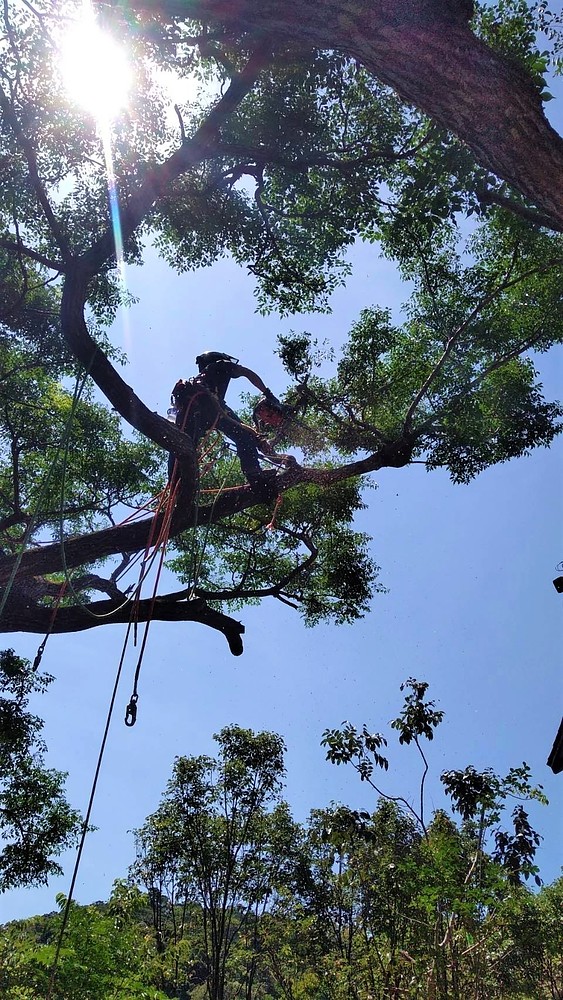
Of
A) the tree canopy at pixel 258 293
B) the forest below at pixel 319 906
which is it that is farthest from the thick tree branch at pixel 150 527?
the forest below at pixel 319 906

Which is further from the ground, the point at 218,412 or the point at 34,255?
the point at 34,255

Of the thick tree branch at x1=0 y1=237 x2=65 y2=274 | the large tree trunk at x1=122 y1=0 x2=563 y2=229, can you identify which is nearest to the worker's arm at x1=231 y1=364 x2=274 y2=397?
the thick tree branch at x1=0 y1=237 x2=65 y2=274

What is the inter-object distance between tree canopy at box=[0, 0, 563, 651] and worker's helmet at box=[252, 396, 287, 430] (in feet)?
1.71

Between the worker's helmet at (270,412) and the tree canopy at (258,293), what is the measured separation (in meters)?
0.52

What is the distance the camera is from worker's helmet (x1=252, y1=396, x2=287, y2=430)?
6254mm

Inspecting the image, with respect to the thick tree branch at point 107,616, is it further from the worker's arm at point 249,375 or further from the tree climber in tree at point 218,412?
the worker's arm at point 249,375

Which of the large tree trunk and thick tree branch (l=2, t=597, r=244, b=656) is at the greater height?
the large tree trunk

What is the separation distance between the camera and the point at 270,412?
20.7 feet

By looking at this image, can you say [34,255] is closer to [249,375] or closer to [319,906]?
[249,375]

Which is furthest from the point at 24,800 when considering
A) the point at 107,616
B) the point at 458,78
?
the point at 458,78

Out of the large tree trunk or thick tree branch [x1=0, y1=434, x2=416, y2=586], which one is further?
thick tree branch [x1=0, y1=434, x2=416, y2=586]

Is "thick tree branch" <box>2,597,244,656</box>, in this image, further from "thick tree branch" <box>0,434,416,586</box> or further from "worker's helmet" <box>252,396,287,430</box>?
"worker's helmet" <box>252,396,287,430</box>

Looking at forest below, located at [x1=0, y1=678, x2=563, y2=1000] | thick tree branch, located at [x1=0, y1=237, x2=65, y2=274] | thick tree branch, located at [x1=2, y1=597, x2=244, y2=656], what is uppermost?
thick tree branch, located at [x1=0, y1=237, x2=65, y2=274]

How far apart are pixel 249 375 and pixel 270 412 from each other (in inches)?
17.7
